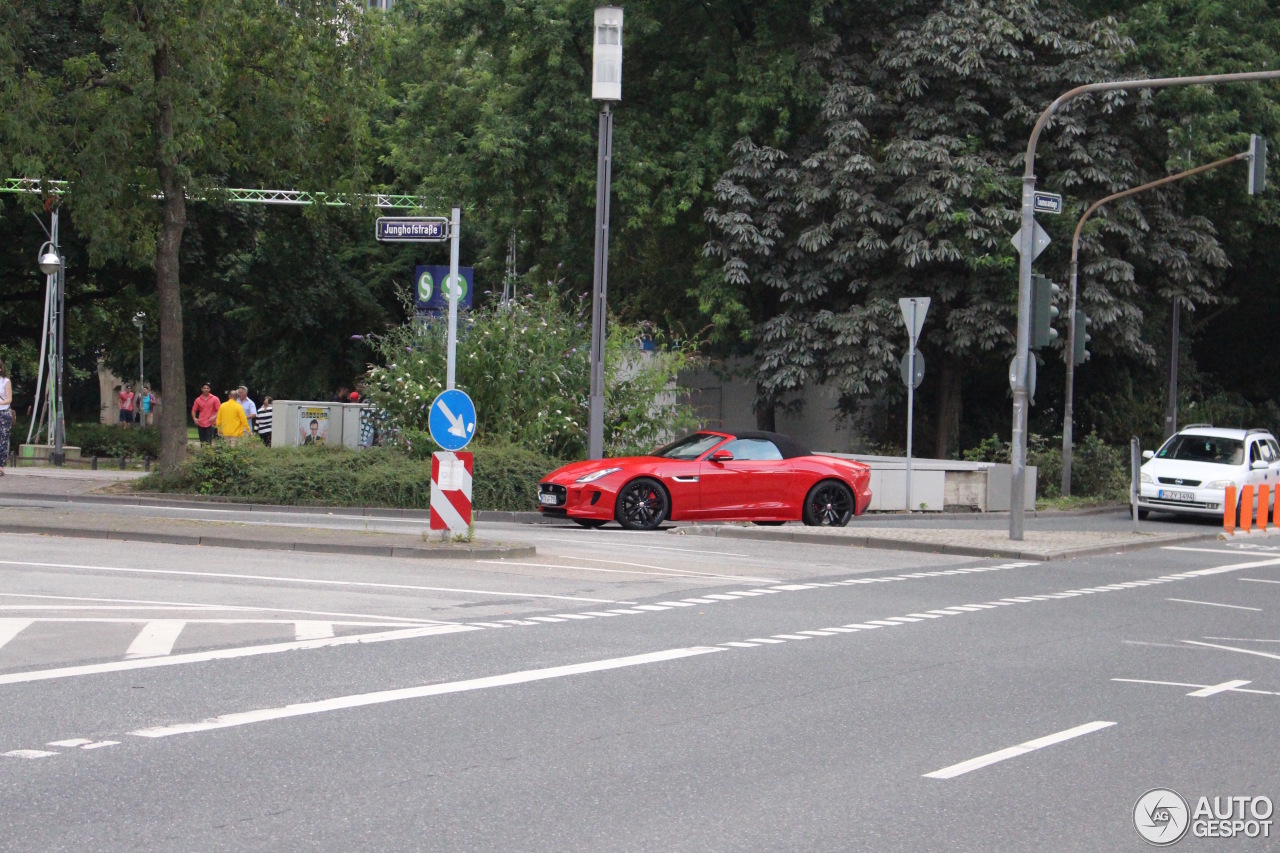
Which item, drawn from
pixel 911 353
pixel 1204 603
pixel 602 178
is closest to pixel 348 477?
pixel 602 178

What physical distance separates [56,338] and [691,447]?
777 inches

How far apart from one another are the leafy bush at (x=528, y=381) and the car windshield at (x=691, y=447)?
12.6 feet

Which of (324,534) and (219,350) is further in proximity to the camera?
(219,350)

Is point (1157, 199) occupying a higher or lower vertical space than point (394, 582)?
higher

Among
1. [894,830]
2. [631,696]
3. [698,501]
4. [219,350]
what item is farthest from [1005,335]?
[219,350]

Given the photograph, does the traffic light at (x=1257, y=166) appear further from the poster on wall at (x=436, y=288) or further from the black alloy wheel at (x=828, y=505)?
the poster on wall at (x=436, y=288)

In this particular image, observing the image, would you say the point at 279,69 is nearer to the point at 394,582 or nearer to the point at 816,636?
the point at 394,582

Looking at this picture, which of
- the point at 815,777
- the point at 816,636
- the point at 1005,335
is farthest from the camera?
the point at 1005,335

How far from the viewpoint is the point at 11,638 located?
9.76 meters

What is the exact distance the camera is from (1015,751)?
7363 millimetres

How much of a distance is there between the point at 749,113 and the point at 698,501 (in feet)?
42.7

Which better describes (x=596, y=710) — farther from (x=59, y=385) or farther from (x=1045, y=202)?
(x=59, y=385)

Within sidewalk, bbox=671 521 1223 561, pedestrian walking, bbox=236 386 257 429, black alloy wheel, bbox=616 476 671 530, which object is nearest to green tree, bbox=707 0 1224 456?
sidewalk, bbox=671 521 1223 561

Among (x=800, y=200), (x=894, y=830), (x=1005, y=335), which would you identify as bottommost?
(x=894, y=830)
